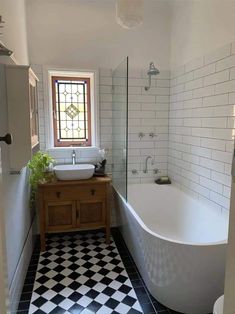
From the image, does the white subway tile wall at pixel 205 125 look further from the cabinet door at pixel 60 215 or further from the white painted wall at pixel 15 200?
the white painted wall at pixel 15 200

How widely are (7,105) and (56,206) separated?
54.3 inches

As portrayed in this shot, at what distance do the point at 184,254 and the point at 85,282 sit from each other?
0.98m

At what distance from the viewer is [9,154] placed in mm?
1757

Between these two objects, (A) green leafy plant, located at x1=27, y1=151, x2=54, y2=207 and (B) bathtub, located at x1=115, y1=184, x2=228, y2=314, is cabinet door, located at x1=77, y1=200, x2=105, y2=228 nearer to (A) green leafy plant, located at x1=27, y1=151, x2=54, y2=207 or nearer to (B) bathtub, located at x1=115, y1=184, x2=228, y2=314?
(B) bathtub, located at x1=115, y1=184, x2=228, y2=314

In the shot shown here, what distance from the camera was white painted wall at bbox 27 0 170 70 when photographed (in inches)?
113

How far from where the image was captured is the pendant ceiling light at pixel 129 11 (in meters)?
1.82

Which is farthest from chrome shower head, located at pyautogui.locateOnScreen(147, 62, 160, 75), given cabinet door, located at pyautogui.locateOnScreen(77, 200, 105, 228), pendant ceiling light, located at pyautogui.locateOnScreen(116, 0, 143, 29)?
cabinet door, located at pyautogui.locateOnScreen(77, 200, 105, 228)

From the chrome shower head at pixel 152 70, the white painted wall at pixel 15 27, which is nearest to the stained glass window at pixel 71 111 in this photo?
the white painted wall at pixel 15 27

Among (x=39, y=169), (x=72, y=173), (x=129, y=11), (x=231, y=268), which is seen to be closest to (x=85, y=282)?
(x=72, y=173)

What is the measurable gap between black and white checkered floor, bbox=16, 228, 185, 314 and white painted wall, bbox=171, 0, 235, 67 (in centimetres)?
227

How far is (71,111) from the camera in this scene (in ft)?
10.4

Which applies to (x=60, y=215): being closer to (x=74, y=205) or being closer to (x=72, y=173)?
(x=74, y=205)

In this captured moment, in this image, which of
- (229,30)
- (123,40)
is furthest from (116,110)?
(229,30)

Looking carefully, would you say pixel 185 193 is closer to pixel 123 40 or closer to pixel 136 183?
pixel 136 183
